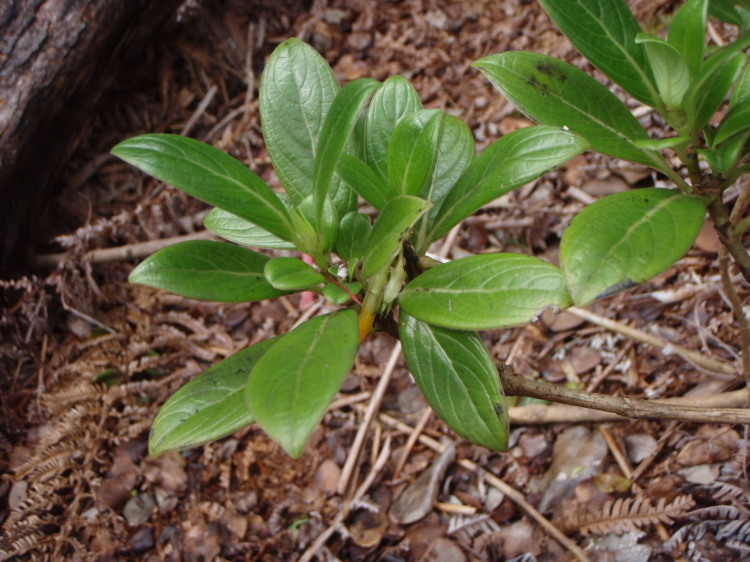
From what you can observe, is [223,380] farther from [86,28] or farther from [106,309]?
[86,28]

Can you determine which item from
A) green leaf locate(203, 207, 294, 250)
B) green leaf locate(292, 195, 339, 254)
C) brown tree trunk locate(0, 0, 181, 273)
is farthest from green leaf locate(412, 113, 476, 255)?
brown tree trunk locate(0, 0, 181, 273)

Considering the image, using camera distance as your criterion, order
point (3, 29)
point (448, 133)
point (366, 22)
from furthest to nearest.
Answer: point (366, 22)
point (3, 29)
point (448, 133)

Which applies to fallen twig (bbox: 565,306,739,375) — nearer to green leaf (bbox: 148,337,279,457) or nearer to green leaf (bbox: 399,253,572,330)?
green leaf (bbox: 399,253,572,330)

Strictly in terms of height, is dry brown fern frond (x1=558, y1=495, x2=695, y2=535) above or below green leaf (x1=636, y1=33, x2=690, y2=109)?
below

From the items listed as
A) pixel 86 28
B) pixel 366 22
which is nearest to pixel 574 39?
pixel 86 28

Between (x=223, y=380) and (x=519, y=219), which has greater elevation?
(x=223, y=380)

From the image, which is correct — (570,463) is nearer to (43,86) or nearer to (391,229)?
(391,229)
